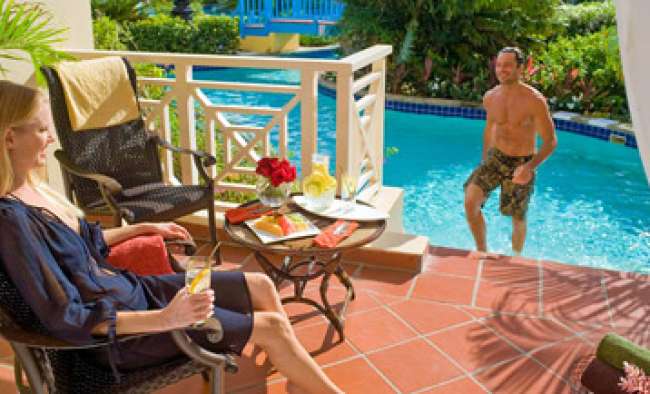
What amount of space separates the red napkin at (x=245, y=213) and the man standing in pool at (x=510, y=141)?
2.25m

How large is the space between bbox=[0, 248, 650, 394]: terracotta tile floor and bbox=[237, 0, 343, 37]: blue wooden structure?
14377 millimetres

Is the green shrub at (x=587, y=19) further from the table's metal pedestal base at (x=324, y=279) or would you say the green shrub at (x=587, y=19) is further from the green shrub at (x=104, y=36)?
the table's metal pedestal base at (x=324, y=279)

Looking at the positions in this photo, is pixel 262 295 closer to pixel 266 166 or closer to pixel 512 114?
pixel 266 166

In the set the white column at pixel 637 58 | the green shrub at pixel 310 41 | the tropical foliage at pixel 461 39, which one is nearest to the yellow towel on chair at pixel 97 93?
the white column at pixel 637 58

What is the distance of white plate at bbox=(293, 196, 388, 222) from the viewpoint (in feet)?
10.3

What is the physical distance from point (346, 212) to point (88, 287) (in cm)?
146

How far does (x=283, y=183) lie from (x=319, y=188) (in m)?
0.18

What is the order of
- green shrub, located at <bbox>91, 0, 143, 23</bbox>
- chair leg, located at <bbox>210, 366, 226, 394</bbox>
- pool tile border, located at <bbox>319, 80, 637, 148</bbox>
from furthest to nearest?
green shrub, located at <bbox>91, 0, 143, 23</bbox> → pool tile border, located at <bbox>319, 80, 637, 148</bbox> → chair leg, located at <bbox>210, 366, 226, 394</bbox>

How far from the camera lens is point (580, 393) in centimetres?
270

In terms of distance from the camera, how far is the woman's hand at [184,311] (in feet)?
6.09

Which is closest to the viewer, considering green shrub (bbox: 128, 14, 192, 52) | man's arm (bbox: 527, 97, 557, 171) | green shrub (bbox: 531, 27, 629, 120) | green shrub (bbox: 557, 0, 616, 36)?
man's arm (bbox: 527, 97, 557, 171)

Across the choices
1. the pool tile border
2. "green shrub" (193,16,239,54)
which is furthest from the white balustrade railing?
"green shrub" (193,16,239,54)

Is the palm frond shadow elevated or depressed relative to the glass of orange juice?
depressed

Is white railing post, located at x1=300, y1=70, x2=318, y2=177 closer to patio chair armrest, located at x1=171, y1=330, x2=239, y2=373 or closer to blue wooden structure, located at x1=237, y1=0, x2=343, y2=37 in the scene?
patio chair armrest, located at x1=171, y1=330, x2=239, y2=373
